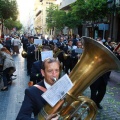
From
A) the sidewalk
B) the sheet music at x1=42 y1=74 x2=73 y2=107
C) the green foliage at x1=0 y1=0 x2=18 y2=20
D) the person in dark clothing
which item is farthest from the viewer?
the green foliage at x1=0 y1=0 x2=18 y2=20

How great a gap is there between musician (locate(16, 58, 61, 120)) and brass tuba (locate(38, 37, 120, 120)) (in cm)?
12

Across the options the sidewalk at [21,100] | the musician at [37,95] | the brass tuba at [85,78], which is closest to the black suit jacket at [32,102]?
the musician at [37,95]

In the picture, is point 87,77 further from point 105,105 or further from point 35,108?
point 105,105

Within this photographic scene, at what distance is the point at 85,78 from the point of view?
2.63 m

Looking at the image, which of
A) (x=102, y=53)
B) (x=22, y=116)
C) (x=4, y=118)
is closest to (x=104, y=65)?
(x=102, y=53)

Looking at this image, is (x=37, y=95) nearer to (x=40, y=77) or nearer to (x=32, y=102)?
(x=32, y=102)

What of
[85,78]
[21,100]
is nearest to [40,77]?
[21,100]

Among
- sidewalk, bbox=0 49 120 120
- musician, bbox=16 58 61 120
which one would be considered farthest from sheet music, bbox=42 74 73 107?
sidewalk, bbox=0 49 120 120

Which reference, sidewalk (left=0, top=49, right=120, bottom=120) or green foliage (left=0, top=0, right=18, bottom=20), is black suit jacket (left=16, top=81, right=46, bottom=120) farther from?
green foliage (left=0, top=0, right=18, bottom=20)

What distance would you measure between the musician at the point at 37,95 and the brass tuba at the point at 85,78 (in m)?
0.12

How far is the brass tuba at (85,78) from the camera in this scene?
219 cm

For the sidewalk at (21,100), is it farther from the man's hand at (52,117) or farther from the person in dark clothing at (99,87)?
the man's hand at (52,117)

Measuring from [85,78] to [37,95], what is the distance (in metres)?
0.61

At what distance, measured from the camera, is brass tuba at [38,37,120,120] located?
219 cm
